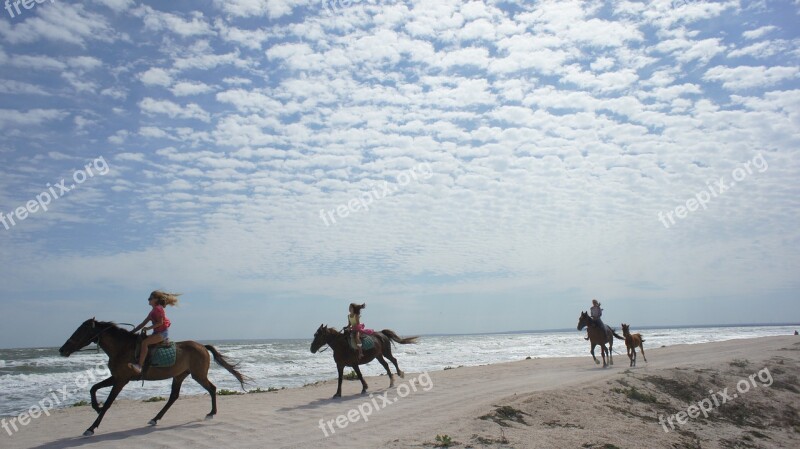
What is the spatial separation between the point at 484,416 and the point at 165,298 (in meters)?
6.53

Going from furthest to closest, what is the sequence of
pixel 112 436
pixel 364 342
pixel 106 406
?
1. pixel 364 342
2. pixel 106 406
3. pixel 112 436

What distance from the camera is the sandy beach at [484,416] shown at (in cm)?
893

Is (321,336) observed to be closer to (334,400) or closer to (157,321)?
(334,400)

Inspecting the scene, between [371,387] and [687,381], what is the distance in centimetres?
905

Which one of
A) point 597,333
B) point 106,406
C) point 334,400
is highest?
point 597,333

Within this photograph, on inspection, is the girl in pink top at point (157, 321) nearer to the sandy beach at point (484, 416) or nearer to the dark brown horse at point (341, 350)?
the sandy beach at point (484, 416)

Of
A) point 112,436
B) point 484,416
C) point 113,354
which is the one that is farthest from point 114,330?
point 484,416

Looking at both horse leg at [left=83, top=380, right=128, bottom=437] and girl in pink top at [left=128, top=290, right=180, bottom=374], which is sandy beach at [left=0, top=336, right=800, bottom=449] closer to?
horse leg at [left=83, top=380, right=128, bottom=437]

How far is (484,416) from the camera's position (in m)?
9.89

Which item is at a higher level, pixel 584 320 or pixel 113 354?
pixel 584 320

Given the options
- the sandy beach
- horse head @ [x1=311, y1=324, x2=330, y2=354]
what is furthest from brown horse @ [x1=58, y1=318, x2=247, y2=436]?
horse head @ [x1=311, y1=324, x2=330, y2=354]

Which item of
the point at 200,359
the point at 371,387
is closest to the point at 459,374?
the point at 371,387

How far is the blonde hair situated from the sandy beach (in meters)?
2.34

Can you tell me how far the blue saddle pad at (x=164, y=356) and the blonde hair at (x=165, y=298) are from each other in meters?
0.80
